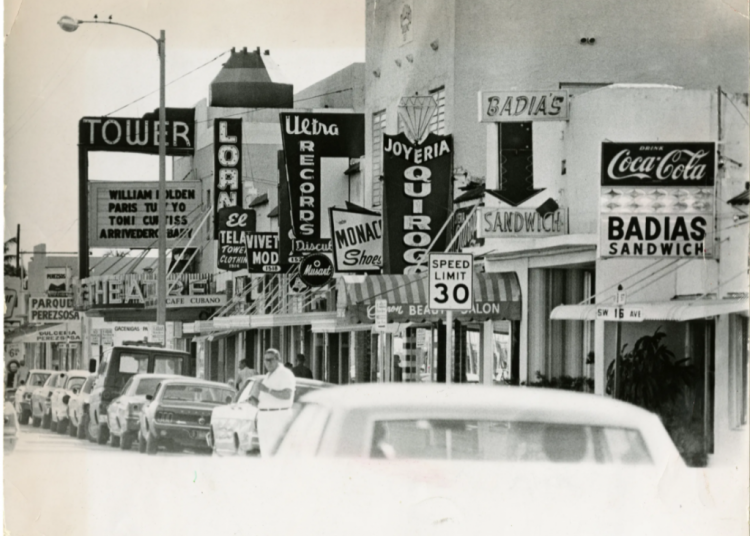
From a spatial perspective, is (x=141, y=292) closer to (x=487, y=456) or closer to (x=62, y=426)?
(x=62, y=426)

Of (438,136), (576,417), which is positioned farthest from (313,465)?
(438,136)

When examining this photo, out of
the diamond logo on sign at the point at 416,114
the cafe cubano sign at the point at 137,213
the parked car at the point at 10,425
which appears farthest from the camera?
the diamond logo on sign at the point at 416,114

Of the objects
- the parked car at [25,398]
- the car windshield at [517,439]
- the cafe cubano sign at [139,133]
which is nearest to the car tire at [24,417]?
the parked car at [25,398]

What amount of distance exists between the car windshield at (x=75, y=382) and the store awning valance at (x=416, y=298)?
3361 mm

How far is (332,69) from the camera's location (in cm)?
1074

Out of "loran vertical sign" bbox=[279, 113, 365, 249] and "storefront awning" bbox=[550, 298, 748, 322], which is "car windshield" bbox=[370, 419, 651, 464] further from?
"loran vertical sign" bbox=[279, 113, 365, 249]

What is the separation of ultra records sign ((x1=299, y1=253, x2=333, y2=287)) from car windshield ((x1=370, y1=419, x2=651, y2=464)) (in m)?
8.32

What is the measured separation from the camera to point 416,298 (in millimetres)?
12234

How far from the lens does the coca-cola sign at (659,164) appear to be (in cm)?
988

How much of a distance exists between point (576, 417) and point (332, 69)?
6.91 metres

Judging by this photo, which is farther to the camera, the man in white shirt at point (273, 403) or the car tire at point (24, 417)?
the car tire at point (24, 417)

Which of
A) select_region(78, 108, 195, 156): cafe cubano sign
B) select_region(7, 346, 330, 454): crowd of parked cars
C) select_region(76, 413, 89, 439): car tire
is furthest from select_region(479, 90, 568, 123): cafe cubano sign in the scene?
select_region(76, 413, 89, 439): car tire

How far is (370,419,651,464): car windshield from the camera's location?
4.54 metres

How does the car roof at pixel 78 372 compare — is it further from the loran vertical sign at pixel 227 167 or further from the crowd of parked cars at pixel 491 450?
the crowd of parked cars at pixel 491 450
